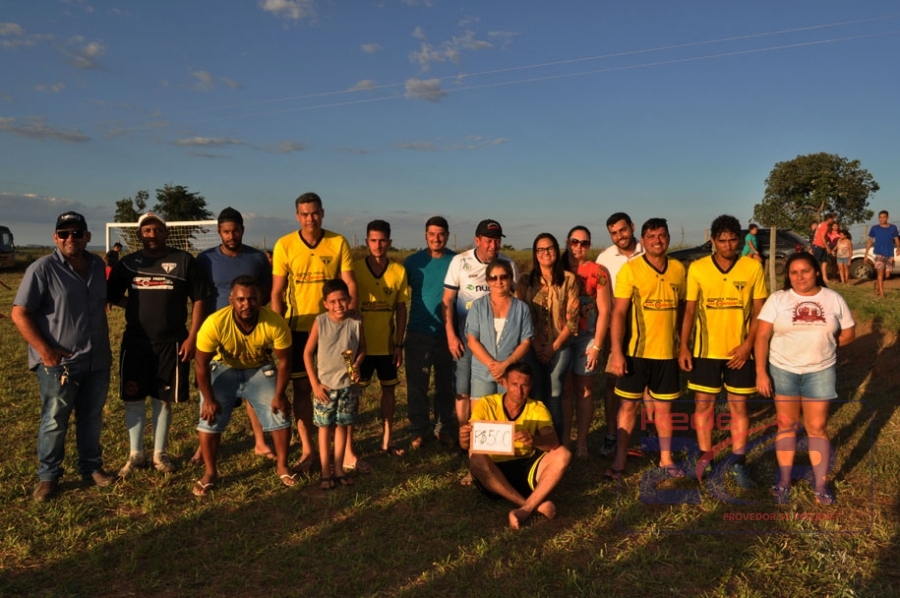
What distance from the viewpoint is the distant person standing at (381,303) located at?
539cm

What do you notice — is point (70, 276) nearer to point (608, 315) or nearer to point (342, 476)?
point (342, 476)

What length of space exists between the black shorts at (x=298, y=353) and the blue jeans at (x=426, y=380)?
3.37 ft

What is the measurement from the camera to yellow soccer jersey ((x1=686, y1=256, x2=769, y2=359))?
183 inches

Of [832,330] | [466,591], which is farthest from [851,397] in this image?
[466,591]

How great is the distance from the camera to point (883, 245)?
1320cm

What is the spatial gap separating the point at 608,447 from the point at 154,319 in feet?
13.9

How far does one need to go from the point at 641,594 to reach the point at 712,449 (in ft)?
7.47

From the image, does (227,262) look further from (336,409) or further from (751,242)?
(751,242)

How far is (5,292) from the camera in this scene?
22.0 metres

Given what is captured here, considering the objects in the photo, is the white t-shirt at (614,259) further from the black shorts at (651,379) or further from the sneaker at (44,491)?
the sneaker at (44,491)

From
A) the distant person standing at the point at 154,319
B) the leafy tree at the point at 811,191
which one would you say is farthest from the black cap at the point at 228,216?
the leafy tree at the point at 811,191

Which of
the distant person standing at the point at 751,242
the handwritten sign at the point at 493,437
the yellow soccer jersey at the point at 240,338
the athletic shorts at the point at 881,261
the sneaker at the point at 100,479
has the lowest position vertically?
the sneaker at the point at 100,479

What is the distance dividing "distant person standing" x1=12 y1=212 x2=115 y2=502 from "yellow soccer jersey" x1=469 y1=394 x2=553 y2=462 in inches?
126

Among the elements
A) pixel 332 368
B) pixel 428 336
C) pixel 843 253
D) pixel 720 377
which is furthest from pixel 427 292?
pixel 843 253
